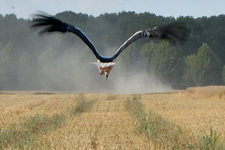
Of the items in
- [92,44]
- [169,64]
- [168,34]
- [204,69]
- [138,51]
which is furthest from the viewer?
[138,51]

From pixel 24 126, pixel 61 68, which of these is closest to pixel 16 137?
pixel 24 126

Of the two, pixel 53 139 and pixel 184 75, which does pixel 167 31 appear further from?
pixel 184 75

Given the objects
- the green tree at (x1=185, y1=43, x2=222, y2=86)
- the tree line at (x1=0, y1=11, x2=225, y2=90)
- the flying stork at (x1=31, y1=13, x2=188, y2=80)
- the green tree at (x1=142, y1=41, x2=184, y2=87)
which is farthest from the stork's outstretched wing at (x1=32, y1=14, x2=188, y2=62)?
the green tree at (x1=142, y1=41, x2=184, y2=87)

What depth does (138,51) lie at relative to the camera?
12788 cm

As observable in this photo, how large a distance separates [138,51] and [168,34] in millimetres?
118837

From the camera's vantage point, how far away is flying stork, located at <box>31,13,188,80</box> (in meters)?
8.66

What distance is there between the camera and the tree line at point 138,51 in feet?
353

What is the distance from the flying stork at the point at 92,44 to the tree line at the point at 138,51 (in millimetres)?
74918

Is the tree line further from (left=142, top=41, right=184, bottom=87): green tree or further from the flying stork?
the flying stork

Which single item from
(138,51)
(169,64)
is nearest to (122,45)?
Answer: (169,64)

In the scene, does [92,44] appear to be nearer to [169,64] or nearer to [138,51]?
[169,64]

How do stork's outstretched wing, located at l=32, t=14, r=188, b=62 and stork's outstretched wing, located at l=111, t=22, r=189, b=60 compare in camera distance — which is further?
stork's outstretched wing, located at l=111, t=22, r=189, b=60

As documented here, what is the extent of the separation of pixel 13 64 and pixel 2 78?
8.46 metres

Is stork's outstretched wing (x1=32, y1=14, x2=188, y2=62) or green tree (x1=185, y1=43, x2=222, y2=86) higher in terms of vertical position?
stork's outstretched wing (x1=32, y1=14, x2=188, y2=62)
